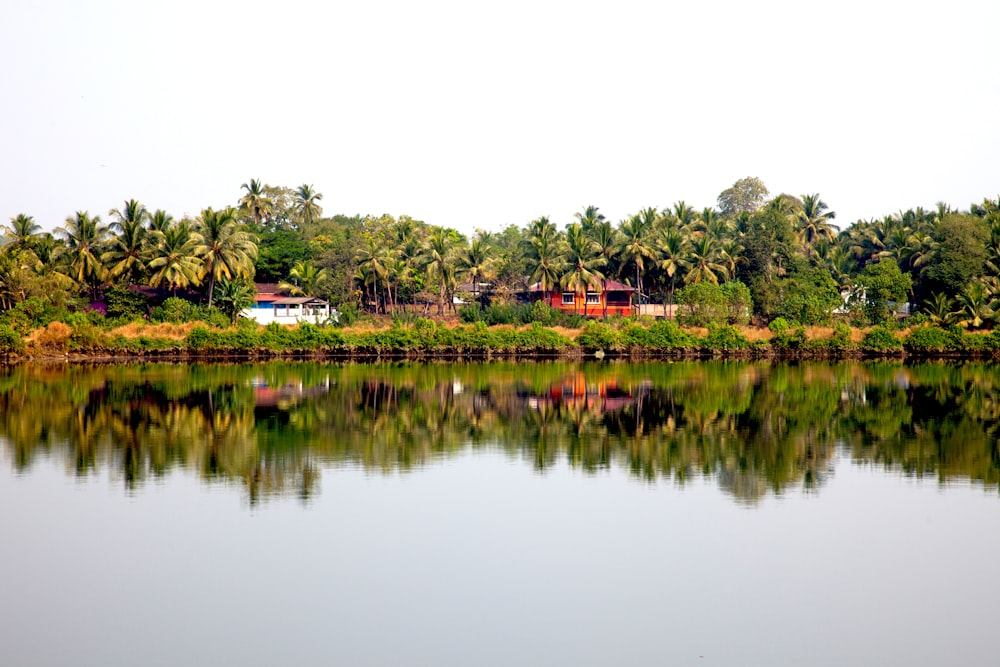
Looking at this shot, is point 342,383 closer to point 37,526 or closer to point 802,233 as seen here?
point 37,526

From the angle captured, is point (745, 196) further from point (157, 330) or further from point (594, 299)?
point (157, 330)

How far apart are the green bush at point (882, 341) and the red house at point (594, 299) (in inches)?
976

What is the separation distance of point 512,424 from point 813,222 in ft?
246

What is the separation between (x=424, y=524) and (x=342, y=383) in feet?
86.7

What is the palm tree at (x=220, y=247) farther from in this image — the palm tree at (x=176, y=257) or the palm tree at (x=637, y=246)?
the palm tree at (x=637, y=246)

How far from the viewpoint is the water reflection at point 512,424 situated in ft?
72.1

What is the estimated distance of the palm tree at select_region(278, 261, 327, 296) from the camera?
80875mm

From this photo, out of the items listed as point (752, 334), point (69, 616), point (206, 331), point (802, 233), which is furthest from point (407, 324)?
point (69, 616)

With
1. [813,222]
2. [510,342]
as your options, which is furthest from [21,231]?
[813,222]

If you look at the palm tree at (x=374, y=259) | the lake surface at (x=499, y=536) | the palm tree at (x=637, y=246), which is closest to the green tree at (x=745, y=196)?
the palm tree at (x=637, y=246)

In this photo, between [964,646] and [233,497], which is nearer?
[964,646]

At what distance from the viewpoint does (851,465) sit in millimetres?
22297

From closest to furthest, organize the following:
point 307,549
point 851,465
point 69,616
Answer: point 69,616, point 307,549, point 851,465

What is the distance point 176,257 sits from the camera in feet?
224
